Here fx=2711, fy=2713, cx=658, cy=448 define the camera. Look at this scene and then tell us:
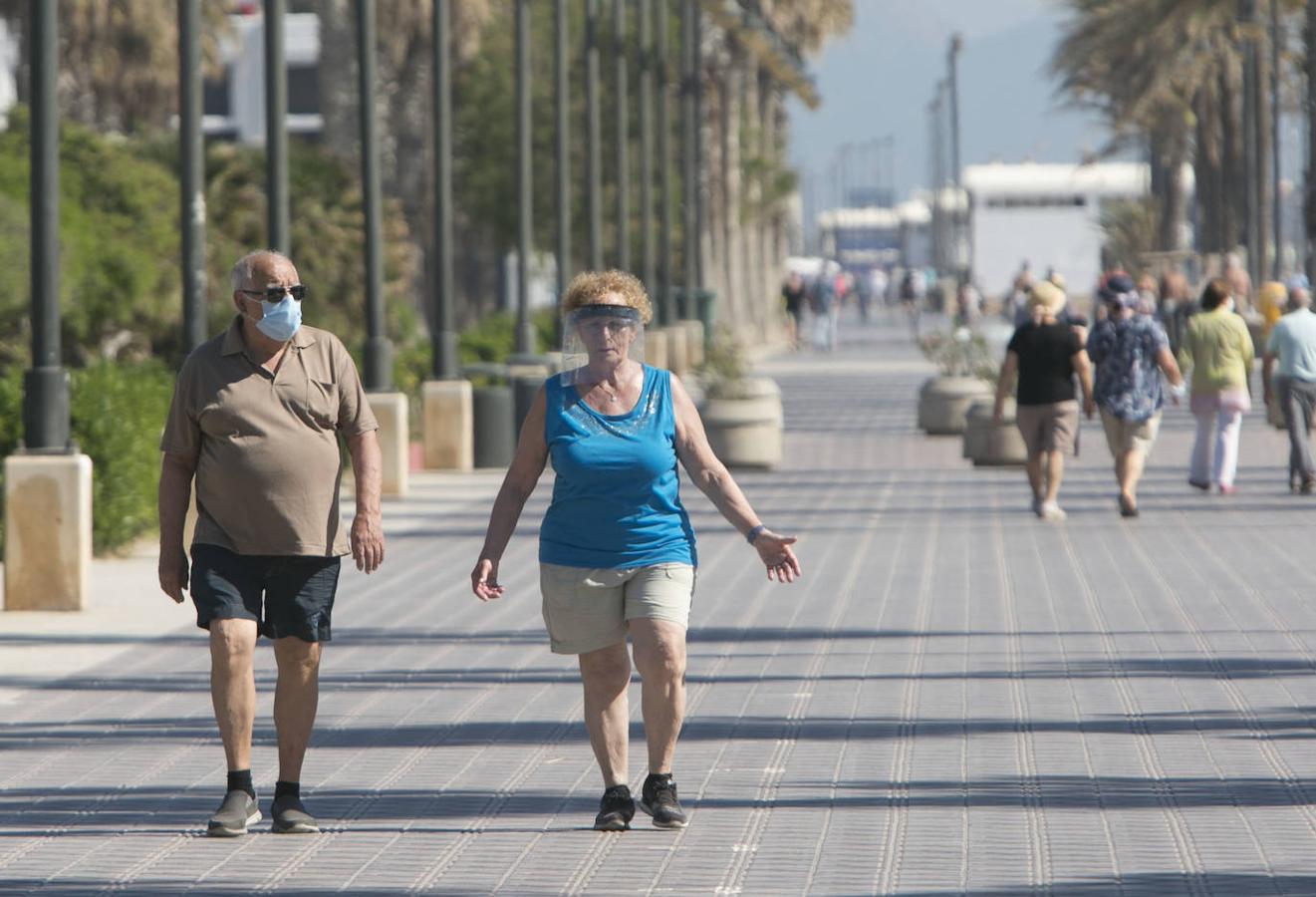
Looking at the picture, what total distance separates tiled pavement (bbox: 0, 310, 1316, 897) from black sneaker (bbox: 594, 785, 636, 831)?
0.09 meters

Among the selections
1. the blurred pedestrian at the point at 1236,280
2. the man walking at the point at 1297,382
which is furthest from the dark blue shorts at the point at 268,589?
the blurred pedestrian at the point at 1236,280

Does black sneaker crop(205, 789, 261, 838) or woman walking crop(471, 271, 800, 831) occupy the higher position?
woman walking crop(471, 271, 800, 831)

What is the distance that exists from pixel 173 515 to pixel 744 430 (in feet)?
54.7

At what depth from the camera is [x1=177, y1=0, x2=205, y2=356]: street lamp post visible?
55.3 feet

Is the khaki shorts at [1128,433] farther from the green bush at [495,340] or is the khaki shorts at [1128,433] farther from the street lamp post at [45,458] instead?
the green bush at [495,340]

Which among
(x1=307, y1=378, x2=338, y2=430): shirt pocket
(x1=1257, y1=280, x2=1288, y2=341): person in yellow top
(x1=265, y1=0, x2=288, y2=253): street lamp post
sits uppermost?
(x1=265, y1=0, x2=288, y2=253): street lamp post

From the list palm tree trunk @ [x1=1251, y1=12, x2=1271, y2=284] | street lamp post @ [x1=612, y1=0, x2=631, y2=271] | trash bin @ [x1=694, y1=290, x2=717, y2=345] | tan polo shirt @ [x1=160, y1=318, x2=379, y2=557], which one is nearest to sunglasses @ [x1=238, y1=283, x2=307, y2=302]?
tan polo shirt @ [x1=160, y1=318, x2=379, y2=557]

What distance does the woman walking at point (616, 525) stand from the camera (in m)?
7.91

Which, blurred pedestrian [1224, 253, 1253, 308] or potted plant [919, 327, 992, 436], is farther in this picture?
blurred pedestrian [1224, 253, 1253, 308]

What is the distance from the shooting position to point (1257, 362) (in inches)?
1879

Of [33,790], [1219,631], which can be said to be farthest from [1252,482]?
[33,790]

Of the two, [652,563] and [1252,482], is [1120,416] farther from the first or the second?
[652,563]

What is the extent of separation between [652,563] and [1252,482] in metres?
15.0

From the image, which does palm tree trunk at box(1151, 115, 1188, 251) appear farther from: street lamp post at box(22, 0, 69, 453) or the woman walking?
the woman walking
